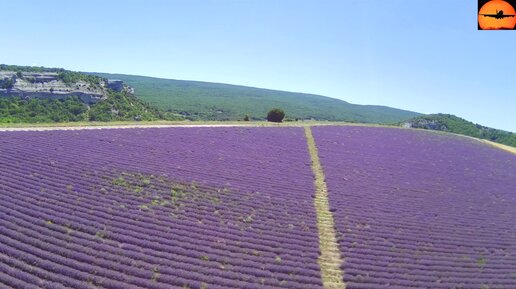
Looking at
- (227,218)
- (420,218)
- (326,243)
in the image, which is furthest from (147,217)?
(420,218)

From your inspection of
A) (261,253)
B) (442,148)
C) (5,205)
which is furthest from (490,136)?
(5,205)

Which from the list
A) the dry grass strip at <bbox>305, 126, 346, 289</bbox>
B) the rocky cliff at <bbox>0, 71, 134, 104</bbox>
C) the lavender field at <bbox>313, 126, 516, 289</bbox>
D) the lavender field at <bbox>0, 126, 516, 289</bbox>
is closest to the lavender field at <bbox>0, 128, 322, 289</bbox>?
the lavender field at <bbox>0, 126, 516, 289</bbox>

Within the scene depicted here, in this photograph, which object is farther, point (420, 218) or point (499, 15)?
point (420, 218)

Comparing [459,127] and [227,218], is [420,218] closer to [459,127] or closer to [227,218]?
[227,218]

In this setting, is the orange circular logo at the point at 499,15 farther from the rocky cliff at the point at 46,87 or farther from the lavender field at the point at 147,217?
the rocky cliff at the point at 46,87

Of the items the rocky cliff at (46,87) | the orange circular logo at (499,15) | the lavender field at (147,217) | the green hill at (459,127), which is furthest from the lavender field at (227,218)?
the green hill at (459,127)

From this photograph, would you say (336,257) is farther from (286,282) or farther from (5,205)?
(5,205)
